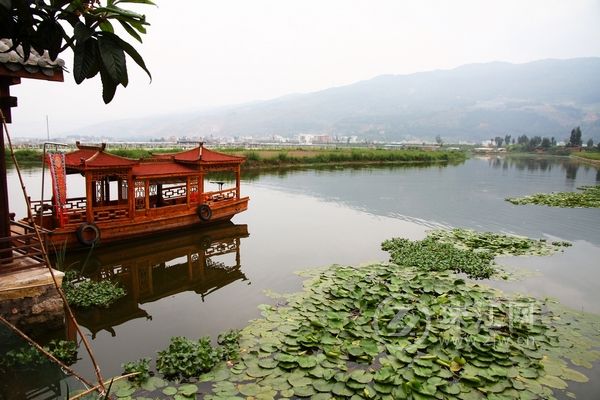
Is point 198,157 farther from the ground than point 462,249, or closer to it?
farther from the ground

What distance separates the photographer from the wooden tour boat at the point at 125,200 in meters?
9.95

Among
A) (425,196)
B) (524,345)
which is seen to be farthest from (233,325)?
(425,196)

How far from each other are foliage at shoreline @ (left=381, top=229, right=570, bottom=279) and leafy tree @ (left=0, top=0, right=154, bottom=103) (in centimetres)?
893

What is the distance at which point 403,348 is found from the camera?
5.58 metres

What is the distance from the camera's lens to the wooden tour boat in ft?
32.7

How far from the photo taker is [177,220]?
12.4 metres

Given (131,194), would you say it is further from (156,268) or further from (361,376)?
(361,376)

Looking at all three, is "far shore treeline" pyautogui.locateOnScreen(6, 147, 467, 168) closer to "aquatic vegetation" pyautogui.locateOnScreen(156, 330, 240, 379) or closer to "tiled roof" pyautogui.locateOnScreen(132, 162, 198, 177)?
"tiled roof" pyautogui.locateOnScreen(132, 162, 198, 177)

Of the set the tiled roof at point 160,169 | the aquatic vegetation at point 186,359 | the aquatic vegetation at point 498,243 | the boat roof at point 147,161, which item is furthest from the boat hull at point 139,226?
the aquatic vegetation at point 498,243

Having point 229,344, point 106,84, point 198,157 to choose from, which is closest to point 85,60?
point 106,84

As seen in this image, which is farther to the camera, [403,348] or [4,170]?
[4,170]

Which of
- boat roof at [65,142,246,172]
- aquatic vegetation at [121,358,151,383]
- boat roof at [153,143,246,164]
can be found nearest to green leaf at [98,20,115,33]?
aquatic vegetation at [121,358,151,383]

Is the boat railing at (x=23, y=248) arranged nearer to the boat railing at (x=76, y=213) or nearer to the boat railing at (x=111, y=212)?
the boat railing at (x=76, y=213)

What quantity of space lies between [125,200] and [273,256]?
4902 mm
